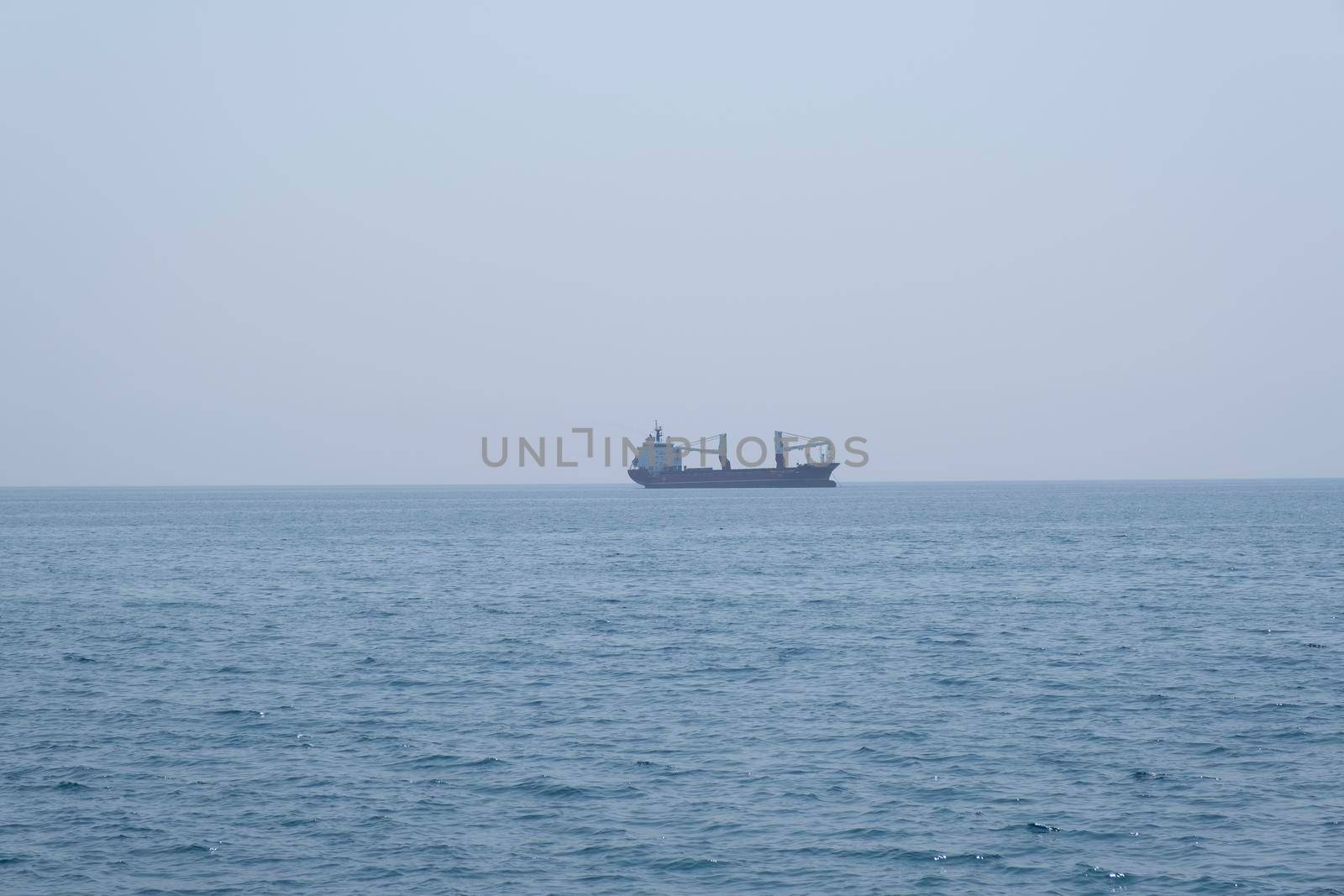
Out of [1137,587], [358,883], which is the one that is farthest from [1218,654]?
[358,883]

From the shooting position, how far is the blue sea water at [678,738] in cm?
1791

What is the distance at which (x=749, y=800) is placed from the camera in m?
20.9

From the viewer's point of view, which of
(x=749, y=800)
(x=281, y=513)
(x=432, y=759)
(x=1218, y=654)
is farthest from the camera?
(x=281, y=513)

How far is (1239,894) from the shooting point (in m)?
16.5

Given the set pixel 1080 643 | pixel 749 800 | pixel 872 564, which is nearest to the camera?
pixel 749 800

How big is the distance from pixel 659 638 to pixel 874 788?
19224 millimetres

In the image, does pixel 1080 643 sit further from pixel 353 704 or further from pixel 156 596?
pixel 156 596

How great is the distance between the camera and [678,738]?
83.6ft

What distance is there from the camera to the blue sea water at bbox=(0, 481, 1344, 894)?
17906 millimetres

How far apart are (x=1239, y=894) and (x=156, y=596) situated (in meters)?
50.8

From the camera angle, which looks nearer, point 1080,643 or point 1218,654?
point 1218,654

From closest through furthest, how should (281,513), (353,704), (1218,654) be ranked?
(353,704) → (1218,654) → (281,513)

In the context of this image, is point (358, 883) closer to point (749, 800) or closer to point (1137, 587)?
point (749, 800)

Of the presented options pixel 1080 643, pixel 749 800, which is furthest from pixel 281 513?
pixel 749 800
